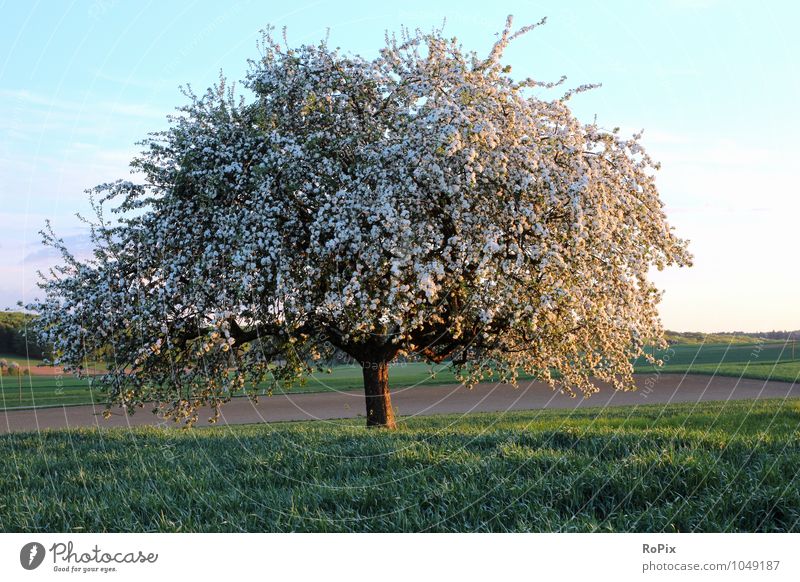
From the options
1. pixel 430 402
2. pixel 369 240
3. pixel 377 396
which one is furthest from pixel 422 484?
pixel 430 402

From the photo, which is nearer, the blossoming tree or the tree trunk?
the blossoming tree

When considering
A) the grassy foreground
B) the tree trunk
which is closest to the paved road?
the tree trunk

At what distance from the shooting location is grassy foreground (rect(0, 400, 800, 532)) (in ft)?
23.7

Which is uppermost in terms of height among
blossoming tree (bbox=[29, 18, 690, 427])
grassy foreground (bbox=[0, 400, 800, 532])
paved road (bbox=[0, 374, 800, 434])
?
blossoming tree (bbox=[29, 18, 690, 427])

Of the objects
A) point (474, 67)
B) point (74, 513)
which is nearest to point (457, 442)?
point (74, 513)

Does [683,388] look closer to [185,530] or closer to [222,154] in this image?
[222,154]

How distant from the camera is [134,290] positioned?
45.6 feet

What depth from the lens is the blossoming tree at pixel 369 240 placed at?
38.8 feet

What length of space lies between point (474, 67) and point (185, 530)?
9.71m

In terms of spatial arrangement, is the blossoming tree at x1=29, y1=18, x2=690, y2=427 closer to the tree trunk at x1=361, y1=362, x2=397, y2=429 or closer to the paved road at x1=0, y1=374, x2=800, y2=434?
the tree trunk at x1=361, y1=362, x2=397, y2=429

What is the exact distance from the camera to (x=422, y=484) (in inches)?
327

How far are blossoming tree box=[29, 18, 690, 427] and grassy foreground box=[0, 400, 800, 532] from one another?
2.60m

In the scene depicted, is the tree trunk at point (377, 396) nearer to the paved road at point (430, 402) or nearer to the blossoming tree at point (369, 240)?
the blossoming tree at point (369, 240)

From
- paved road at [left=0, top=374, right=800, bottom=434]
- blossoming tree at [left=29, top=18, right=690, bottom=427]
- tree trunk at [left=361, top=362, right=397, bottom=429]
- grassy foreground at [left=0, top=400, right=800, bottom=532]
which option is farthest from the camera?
paved road at [left=0, top=374, right=800, bottom=434]
